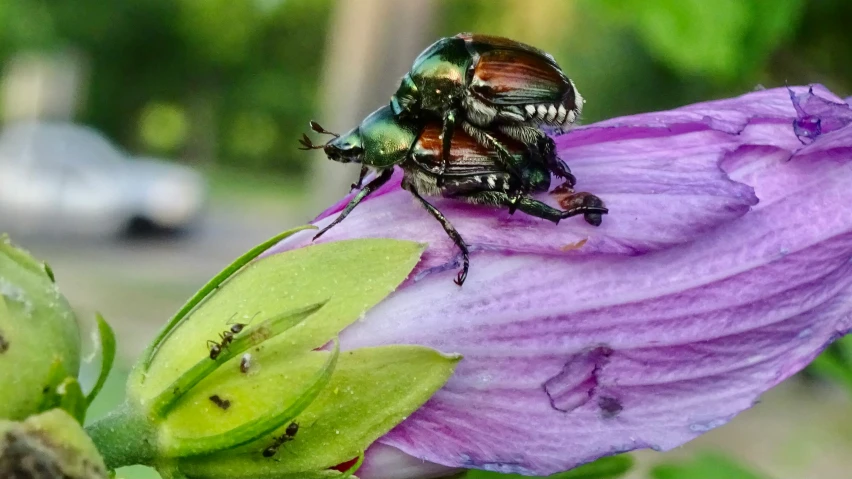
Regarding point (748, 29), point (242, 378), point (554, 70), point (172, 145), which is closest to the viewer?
point (242, 378)

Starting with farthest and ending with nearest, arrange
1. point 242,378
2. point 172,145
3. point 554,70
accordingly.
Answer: point 172,145
point 554,70
point 242,378

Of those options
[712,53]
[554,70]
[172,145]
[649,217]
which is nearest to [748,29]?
[712,53]

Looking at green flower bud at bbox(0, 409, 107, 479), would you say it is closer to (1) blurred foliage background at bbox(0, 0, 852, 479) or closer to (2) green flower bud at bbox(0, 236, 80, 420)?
(2) green flower bud at bbox(0, 236, 80, 420)

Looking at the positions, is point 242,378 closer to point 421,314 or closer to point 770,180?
point 421,314

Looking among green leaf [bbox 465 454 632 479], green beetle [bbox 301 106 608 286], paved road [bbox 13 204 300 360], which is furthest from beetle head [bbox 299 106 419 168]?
paved road [bbox 13 204 300 360]

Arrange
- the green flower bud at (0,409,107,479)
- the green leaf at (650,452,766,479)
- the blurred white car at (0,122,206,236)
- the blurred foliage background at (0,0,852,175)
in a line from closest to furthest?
the green flower bud at (0,409,107,479), the green leaf at (650,452,766,479), the blurred white car at (0,122,206,236), the blurred foliage background at (0,0,852,175)

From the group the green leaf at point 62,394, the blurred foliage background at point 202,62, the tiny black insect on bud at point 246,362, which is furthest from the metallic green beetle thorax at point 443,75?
the blurred foliage background at point 202,62

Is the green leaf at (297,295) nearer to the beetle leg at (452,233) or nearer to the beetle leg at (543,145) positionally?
the beetle leg at (452,233)
